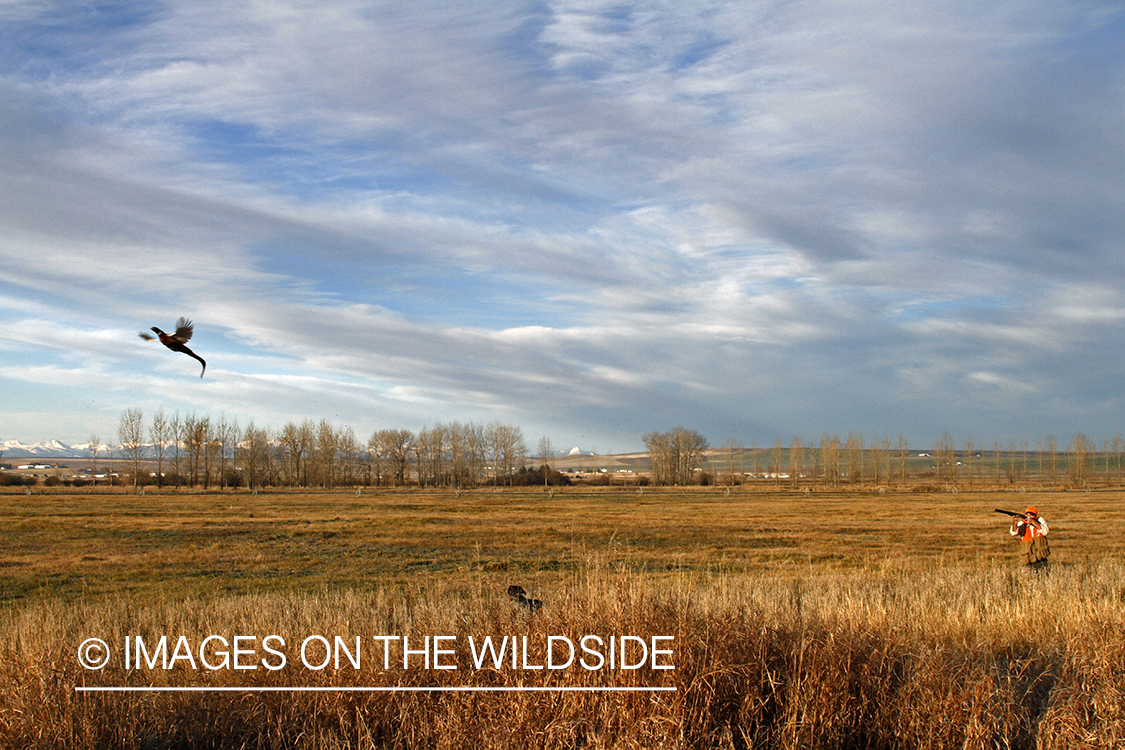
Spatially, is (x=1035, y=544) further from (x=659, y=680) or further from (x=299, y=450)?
(x=299, y=450)

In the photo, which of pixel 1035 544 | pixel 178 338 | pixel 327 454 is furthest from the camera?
pixel 327 454

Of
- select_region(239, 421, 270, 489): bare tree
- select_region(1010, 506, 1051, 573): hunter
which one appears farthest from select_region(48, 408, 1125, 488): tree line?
select_region(1010, 506, 1051, 573): hunter

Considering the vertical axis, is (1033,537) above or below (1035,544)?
above

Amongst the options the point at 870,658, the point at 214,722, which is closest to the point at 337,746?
the point at 214,722

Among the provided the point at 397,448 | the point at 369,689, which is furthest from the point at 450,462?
the point at 369,689

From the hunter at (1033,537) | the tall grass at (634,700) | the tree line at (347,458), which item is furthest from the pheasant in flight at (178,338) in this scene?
the tree line at (347,458)

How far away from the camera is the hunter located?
1673 centimetres

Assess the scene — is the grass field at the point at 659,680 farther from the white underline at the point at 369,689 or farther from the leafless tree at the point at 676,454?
the leafless tree at the point at 676,454

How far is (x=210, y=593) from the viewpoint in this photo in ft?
53.1

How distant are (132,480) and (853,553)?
351 ft

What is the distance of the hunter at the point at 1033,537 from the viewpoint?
16.7m

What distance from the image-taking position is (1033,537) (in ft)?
55.6

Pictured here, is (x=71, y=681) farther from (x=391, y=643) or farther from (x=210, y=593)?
(x=210, y=593)

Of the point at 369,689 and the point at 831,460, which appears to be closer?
the point at 369,689
